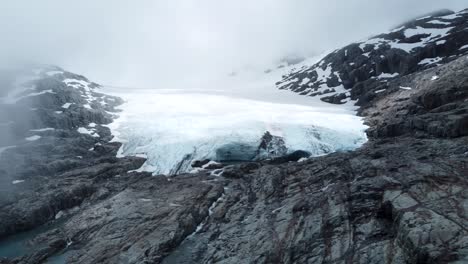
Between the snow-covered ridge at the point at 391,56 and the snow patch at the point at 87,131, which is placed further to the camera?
the snow-covered ridge at the point at 391,56

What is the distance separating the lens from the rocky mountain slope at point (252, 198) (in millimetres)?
24938

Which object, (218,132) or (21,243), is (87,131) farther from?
(21,243)

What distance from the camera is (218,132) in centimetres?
5606

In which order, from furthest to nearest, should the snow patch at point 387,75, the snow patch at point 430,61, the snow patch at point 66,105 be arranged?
1. the snow patch at point 387,75
2. the snow patch at point 430,61
3. the snow patch at point 66,105

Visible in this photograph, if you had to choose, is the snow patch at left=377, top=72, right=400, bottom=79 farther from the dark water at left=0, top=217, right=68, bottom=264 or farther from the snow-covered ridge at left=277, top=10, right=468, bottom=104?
the dark water at left=0, top=217, right=68, bottom=264

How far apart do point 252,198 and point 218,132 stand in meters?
20.8

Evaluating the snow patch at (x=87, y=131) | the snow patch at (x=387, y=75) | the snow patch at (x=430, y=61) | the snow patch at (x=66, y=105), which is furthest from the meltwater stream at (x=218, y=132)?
the snow patch at (x=430, y=61)

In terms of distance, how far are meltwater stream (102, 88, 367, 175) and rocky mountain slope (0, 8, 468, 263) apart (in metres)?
3.13

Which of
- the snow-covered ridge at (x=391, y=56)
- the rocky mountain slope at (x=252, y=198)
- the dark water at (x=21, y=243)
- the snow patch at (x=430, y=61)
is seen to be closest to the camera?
the rocky mountain slope at (x=252, y=198)

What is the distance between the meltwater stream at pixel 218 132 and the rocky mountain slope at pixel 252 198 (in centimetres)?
313

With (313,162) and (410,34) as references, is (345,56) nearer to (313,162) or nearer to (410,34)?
(410,34)

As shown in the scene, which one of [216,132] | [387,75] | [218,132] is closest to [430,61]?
[387,75]

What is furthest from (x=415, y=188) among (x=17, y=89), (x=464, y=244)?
(x=17, y=89)

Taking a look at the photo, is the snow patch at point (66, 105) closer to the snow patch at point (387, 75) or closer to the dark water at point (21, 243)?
the dark water at point (21, 243)
